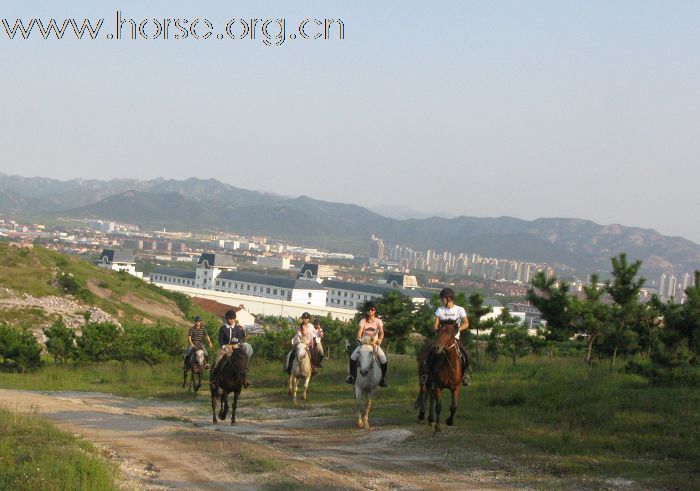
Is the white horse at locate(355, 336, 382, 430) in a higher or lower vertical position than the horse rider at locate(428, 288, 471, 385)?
lower

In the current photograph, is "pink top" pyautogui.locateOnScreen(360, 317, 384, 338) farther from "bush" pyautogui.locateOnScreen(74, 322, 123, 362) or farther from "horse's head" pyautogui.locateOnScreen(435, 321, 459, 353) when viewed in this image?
"bush" pyautogui.locateOnScreen(74, 322, 123, 362)

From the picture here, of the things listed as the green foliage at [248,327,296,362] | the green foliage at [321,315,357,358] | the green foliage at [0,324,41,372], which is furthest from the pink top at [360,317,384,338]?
the green foliage at [321,315,357,358]

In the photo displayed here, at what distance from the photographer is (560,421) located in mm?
17547

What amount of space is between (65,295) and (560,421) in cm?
6920

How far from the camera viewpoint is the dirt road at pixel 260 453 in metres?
12.2

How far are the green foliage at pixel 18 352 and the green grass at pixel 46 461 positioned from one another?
70.3 feet

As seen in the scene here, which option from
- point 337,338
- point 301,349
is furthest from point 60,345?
point 301,349

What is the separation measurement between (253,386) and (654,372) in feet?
43.9

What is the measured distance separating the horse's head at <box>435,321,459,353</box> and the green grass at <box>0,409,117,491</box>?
6.31 m

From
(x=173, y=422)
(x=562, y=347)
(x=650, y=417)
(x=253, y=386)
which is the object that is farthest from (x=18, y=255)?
(x=650, y=417)

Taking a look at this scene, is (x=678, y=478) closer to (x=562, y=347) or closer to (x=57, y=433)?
(x=57, y=433)

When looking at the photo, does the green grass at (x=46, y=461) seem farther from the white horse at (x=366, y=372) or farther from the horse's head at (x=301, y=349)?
the horse's head at (x=301, y=349)

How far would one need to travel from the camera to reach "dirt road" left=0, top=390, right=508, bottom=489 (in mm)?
12250

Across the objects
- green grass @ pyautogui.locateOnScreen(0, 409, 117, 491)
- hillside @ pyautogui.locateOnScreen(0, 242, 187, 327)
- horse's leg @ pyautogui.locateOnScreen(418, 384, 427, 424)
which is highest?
horse's leg @ pyautogui.locateOnScreen(418, 384, 427, 424)
